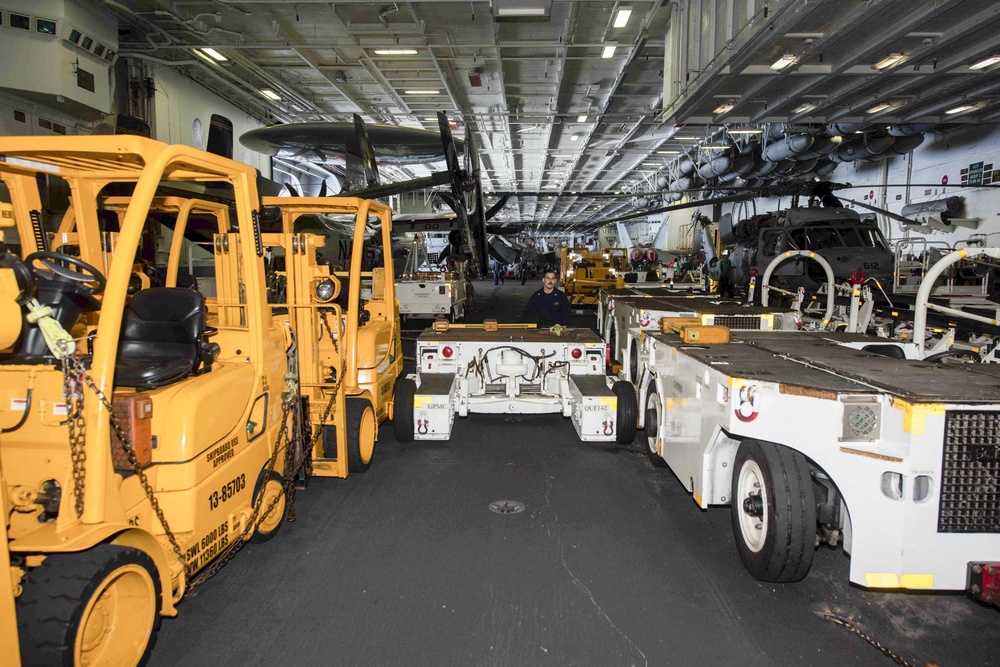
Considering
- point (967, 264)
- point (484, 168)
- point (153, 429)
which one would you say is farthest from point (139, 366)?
point (484, 168)

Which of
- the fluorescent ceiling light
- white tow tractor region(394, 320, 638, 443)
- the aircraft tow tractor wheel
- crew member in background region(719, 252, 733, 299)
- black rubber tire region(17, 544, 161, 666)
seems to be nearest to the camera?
black rubber tire region(17, 544, 161, 666)

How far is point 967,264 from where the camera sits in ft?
33.2

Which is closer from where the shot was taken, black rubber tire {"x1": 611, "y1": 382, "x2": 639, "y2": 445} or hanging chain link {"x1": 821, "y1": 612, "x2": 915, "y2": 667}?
hanging chain link {"x1": 821, "y1": 612, "x2": 915, "y2": 667}

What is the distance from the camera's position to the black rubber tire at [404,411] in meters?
6.75

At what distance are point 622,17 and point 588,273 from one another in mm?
12252

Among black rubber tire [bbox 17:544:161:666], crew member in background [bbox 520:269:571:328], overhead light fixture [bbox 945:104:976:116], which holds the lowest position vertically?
black rubber tire [bbox 17:544:161:666]

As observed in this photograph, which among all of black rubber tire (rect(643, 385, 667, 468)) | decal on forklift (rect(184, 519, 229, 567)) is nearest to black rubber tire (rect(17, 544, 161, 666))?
decal on forklift (rect(184, 519, 229, 567))

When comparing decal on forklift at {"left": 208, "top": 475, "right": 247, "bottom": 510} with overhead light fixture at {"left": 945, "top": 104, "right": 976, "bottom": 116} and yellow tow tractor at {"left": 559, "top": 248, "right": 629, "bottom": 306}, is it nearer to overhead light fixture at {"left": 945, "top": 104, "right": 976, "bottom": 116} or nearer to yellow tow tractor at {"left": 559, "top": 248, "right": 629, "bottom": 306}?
overhead light fixture at {"left": 945, "top": 104, "right": 976, "bottom": 116}

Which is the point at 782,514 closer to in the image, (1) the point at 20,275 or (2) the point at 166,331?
(2) the point at 166,331

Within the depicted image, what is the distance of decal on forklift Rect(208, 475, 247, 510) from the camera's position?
3388mm

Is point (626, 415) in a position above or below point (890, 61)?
below

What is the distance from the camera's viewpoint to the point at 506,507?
5.16m

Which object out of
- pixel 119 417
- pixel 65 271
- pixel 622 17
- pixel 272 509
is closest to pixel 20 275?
pixel 65 271

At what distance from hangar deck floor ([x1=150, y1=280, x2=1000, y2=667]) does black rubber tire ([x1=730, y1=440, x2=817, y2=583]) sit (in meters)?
0.21
